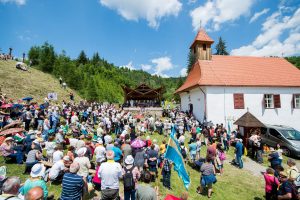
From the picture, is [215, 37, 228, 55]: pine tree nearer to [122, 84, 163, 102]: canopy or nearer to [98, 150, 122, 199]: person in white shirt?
[122, 84, 163, 102]: canopy

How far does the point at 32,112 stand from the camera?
14.8 meters

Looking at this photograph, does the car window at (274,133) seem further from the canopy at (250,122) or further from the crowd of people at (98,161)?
the crowd of people at (98,161)

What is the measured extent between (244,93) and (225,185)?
1538 centimetres

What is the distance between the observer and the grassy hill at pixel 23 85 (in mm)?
27698

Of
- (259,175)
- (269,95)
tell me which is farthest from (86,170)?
(269,95)

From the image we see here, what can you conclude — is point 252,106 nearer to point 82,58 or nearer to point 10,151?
point 10,151

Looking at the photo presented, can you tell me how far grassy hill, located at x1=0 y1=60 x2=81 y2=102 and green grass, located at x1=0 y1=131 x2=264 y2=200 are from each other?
878 inches

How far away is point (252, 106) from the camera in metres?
22.1

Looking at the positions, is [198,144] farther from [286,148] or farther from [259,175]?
[286,148]

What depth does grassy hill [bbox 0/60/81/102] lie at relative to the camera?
90.9ft

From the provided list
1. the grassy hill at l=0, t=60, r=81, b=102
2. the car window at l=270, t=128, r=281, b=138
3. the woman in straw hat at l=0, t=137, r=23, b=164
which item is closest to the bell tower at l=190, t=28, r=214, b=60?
the car window at l=270, t=128, r=281, b=138

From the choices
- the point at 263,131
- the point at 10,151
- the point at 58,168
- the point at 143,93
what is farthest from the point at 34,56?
the point at 263,131

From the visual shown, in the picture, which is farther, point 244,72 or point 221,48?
point 221,48

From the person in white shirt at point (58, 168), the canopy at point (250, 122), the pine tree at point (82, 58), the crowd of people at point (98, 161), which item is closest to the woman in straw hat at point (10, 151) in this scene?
the crowd of people at point (98, 161)
